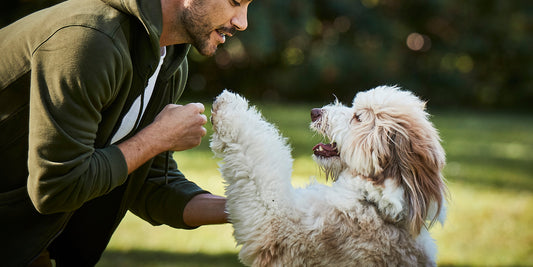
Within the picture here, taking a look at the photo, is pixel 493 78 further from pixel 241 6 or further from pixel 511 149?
pixel 241 6

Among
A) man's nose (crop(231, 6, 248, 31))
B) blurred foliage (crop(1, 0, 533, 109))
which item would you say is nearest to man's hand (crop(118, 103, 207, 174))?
man's nose (crop(231, 6, 248, 31))

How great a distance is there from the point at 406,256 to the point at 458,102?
56.4ft

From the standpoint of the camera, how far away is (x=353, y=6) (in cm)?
1775

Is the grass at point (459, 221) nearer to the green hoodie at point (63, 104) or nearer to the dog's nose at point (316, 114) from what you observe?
the dog's nose at point (316, 114)

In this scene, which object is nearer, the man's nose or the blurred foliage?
the man's nose

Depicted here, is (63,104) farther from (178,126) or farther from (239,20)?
(239,20)

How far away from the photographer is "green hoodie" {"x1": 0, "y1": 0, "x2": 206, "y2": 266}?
2.18 meters

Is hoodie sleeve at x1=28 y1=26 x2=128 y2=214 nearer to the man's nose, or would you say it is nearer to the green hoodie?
the green hoodie

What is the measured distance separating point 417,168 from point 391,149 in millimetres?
147

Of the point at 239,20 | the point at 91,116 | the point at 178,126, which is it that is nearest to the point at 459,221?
the point at 239,20

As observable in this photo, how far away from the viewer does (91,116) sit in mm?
Result: 2279

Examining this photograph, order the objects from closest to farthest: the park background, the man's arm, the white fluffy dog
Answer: the white fluffy dog < the man's arm < the park background

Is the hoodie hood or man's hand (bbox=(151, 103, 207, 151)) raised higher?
the hoodie hood

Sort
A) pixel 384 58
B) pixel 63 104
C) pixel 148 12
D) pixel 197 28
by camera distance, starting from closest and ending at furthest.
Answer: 1. pixel 63 104
2. pixel 148 12
3. pixel 197 28
4. pixel 384 58
